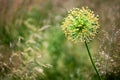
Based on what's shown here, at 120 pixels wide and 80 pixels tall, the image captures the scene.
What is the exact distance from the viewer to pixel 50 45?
13.1ft

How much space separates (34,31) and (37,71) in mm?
1088

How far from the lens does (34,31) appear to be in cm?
390

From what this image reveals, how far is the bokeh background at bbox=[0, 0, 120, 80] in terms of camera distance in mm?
2609

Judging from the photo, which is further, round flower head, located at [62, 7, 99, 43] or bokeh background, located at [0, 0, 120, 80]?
bokeh background, located at [0, 0, 120, 80]

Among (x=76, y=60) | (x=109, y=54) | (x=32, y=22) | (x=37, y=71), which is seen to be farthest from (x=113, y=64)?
(x=32, y=22)

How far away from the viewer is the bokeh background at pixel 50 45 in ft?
8.56

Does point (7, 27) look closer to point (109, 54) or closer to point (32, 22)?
point (32, 22)

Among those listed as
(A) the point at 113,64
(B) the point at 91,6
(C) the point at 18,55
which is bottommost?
(A) the point at 113,64

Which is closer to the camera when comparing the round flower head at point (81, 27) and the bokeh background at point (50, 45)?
the round flower head at point (81, 27)

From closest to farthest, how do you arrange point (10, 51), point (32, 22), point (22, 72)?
point (22, 72)
point (10, 51)
point (32, 22)

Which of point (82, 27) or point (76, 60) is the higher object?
point (82, 27)

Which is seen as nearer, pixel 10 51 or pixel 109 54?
pixel 109 54

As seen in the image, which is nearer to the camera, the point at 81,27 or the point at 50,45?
the point at 81,27

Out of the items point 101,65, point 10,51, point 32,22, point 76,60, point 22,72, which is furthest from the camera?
point 32,22
